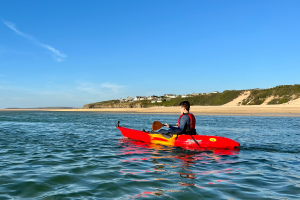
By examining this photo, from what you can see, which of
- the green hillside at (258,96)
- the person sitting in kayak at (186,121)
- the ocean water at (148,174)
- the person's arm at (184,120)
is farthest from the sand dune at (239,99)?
the ocean water at (148,174)

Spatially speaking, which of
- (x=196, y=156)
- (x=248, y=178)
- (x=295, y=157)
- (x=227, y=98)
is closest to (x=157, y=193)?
(x=248, y=178)

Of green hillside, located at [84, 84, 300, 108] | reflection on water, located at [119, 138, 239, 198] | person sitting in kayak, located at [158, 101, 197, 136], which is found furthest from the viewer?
green hillside, located at [84, 84, 300, 108]

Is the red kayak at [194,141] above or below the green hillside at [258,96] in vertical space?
below

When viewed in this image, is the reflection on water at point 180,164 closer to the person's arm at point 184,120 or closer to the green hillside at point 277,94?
the person's arm at point 184,120

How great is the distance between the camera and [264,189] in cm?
444

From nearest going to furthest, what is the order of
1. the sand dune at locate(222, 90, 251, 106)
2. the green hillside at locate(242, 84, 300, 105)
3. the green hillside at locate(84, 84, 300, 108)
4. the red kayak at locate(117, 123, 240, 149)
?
the red kayak at locate(117, 123, 240, 149) < the green hillside at locate(242, 84, 300, 105) < the green hillside at locate(84, 84, 300, 108) < the sand dune at locate(222, 90, 251, 106)

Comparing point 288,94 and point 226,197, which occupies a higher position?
point 288,94

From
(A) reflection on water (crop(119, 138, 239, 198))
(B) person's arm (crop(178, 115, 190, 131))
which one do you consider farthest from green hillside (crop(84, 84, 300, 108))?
(A) reflection on water (crop(119, 138, 239, 198))

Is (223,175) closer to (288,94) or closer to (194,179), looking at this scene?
(194,179)

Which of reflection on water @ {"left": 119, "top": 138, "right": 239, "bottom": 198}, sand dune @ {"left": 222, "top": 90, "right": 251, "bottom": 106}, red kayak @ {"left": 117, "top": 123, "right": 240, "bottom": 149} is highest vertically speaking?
sand dune @ {"left": 222, "top": 90, "right": 251, "bottom": 106}

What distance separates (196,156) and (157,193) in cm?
379

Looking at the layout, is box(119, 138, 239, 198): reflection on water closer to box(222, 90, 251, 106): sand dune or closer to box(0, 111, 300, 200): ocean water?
box(0, 111, 300, 200): ocean water

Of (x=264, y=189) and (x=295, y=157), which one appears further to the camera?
(x=295, y=157)

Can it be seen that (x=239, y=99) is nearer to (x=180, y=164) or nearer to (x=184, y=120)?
(x=184, y=120)
